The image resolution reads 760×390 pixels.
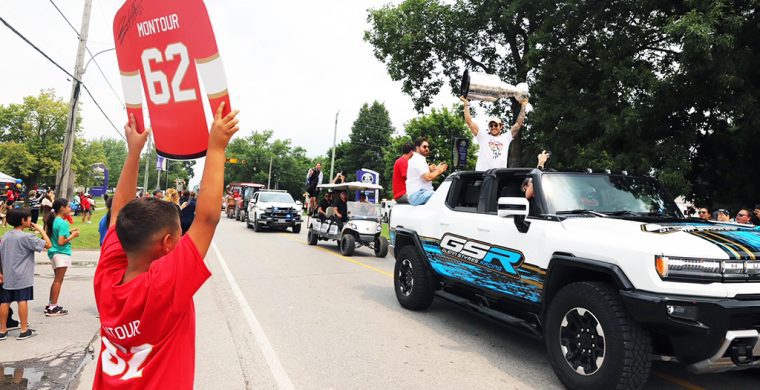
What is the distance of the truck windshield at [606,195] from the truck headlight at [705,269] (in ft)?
4.25

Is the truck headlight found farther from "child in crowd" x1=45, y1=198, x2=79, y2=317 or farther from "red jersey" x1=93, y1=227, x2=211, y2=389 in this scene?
"child in crowd" x1=45, y1=198, x2=79, y2=317

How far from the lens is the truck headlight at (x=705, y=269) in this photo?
3.34 meters

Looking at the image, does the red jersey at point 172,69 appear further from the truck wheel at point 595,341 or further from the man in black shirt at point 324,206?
the man in black shirt at point 324,206

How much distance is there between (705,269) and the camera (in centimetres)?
334

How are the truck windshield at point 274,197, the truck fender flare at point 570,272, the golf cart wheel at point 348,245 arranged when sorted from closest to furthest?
the truck fender flare at point 570,272 < the golf cart wheel at point 348,245 < the truck windshield at point 274,197

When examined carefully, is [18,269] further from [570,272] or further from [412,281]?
[570,272]

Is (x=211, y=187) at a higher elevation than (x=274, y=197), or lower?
higher

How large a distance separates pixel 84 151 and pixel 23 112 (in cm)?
895

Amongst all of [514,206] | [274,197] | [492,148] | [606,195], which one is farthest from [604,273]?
[274,197]

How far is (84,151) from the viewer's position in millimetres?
62344

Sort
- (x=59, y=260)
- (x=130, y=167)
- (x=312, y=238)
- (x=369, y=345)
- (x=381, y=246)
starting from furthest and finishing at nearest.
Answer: (x=312, y=238) < (x=381, y=246) < (x=59, y=260) < (x=369, y=345) < (x=130, y=167)

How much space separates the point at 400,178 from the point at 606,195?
3637mm

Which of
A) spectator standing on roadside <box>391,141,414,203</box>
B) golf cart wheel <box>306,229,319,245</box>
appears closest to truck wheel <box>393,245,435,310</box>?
spectator standing on roadside <box>391,141,414,203</box>

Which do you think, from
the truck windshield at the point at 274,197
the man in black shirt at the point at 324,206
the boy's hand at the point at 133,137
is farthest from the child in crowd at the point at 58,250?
the truck windshield at the point at 274,197
